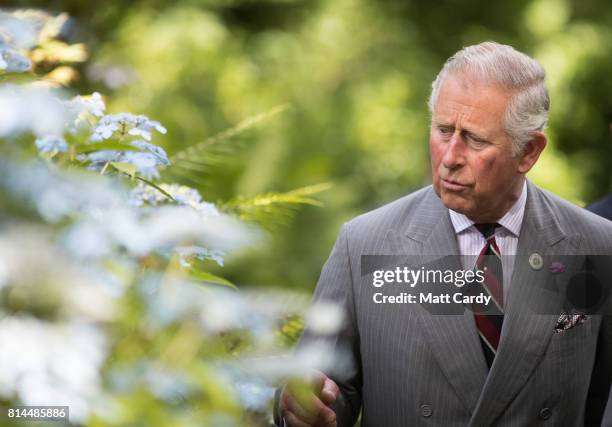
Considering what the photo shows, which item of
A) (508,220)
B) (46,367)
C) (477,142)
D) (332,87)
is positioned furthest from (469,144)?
(332,87)

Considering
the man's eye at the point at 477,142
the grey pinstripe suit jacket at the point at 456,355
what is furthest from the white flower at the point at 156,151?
the man's eye at the point at 477,142

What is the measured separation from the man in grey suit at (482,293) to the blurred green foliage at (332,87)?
159 inches

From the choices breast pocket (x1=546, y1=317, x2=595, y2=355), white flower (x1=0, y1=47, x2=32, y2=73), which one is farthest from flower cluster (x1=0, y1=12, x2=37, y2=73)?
breast pocket (x1=546, y1=317, x2=595, y2=355)

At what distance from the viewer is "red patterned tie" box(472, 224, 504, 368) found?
6.95 ft

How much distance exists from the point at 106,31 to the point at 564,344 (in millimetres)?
3618

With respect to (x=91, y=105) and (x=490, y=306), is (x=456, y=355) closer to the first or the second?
(x=490, y=306)

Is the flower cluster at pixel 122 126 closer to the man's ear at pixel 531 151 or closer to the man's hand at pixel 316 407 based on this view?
the man's hand at pixel 316 407

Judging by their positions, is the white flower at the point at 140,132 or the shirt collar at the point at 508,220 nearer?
the white flower at the point at 140,132

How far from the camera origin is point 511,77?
2123 millimetres

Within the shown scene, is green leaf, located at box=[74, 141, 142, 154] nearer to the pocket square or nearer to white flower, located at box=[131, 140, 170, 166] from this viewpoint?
white flower, located at box=[131, 140, 170, 166]

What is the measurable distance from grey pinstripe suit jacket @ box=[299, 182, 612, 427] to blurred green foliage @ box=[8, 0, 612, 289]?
13.3ft

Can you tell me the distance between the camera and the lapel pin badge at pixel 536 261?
2.17 metres

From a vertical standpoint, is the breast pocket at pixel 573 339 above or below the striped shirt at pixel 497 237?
below

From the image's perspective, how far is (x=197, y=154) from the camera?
2398mm
